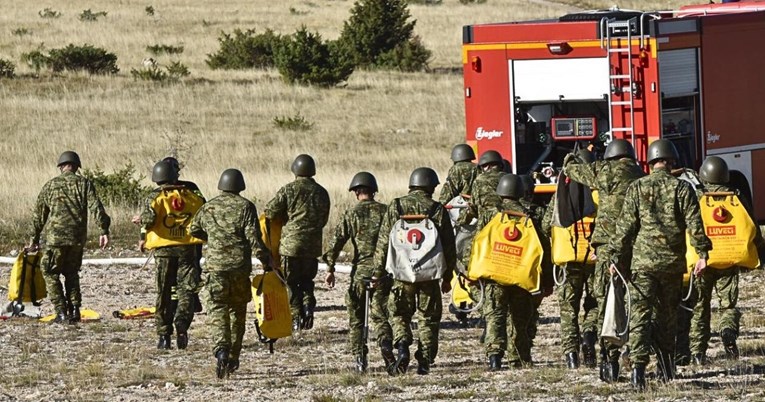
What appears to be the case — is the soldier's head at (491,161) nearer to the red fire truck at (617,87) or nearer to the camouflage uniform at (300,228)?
the camouflage uniform at (300,228)

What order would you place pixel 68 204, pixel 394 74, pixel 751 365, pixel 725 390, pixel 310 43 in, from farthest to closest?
pixel 394 74, pixel 310 43, pixel 68 204, pixel 751 365, pixel 725 390

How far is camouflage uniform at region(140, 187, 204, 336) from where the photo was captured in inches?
526

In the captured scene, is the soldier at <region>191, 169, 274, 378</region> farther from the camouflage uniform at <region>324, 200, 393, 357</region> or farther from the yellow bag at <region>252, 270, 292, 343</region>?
the camouflage uniform at <region>324, 200, 393, 357</region>

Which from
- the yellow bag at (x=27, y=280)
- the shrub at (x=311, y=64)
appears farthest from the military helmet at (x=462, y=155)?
the shrub at (x=311, y=64)

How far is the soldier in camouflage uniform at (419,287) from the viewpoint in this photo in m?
11.4

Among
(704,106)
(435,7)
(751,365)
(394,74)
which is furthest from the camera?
(435,7)

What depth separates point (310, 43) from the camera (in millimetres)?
44031

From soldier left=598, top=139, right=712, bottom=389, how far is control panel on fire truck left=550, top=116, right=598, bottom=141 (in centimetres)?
739

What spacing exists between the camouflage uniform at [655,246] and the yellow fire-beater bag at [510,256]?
0.98 metres

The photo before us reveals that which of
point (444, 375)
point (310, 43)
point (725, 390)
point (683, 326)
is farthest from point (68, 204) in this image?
point (310, 43)

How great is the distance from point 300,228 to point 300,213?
0.46ft

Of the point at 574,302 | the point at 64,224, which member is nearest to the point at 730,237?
the point at 574,302

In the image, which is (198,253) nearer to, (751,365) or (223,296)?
(223,296)

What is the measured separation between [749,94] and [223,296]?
9.32 metres
